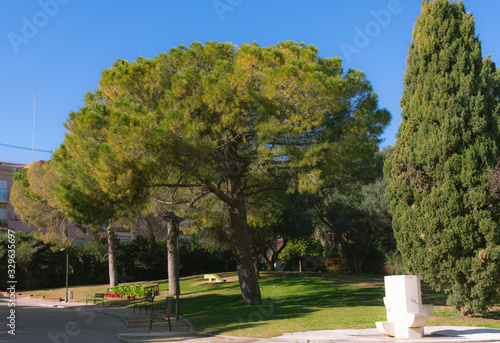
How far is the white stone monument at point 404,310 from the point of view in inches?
389

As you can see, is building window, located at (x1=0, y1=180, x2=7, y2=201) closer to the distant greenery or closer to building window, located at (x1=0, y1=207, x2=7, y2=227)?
building window, located at (x1=0, y1=207, x2=7, y2=227)

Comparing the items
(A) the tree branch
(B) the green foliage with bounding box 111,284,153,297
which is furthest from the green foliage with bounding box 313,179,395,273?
(A) the tree branch

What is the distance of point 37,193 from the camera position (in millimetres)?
29750

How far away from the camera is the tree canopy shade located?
14.2 metres

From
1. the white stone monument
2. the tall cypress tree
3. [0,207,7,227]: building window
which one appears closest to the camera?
the white stone monument

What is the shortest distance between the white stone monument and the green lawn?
5.99ft

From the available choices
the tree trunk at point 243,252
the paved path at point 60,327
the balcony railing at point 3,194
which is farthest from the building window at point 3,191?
the tree trunk at point 243,252

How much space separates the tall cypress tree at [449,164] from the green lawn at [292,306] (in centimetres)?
145

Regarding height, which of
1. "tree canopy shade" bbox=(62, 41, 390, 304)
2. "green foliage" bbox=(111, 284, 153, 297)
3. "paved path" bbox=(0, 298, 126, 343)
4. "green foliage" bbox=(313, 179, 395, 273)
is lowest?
"green foliage" bbox=(111, 284, 153, 297)

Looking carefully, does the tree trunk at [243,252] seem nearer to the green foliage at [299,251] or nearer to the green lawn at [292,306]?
the green lawn at [292,306]

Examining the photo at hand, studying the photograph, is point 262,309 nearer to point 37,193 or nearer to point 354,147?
point 354,147

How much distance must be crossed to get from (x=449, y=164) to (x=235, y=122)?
21.1ft

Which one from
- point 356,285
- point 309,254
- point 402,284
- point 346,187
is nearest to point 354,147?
point 346,187

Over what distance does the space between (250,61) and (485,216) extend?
26.8ft
